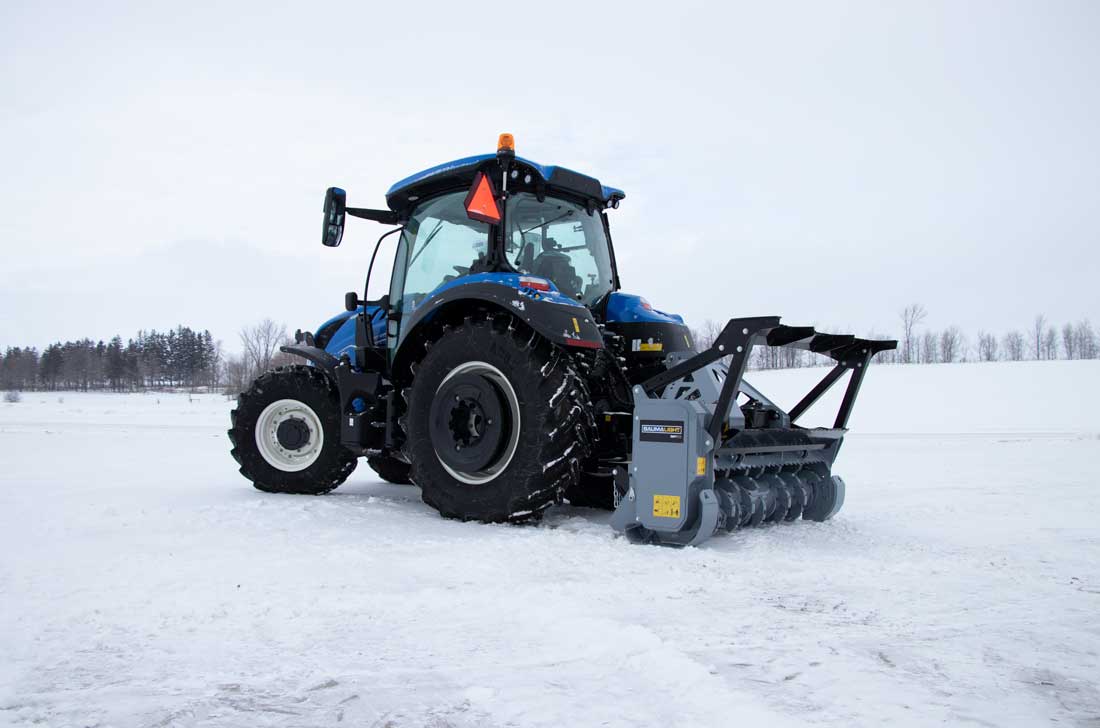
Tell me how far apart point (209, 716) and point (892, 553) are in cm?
357

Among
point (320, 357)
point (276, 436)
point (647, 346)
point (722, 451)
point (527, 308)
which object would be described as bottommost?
point (276, 436)

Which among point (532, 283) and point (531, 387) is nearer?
point (531, 387)

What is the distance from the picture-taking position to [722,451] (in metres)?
4.70

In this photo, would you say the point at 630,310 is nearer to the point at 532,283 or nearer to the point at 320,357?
the point at 532,283

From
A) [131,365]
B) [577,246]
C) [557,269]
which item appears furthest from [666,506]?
[131,365]

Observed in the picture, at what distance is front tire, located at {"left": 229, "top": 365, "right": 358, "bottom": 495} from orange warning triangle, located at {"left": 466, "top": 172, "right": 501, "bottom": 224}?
2311 mm

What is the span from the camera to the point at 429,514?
561cm

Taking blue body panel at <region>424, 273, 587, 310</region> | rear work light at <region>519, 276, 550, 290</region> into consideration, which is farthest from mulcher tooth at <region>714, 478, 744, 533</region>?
rear work light at <region>519, 276, 550, 290</region>

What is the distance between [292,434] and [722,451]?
3.74m

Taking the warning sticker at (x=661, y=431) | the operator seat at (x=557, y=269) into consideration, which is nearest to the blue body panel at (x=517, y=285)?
the operator seat at (x=557, y=269)

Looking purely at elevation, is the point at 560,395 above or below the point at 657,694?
above

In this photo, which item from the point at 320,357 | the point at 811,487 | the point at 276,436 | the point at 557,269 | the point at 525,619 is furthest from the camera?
the point at 276,436

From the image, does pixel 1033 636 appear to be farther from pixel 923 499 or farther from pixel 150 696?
pixel 923 499

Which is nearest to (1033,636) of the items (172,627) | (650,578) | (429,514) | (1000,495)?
(650,578)
